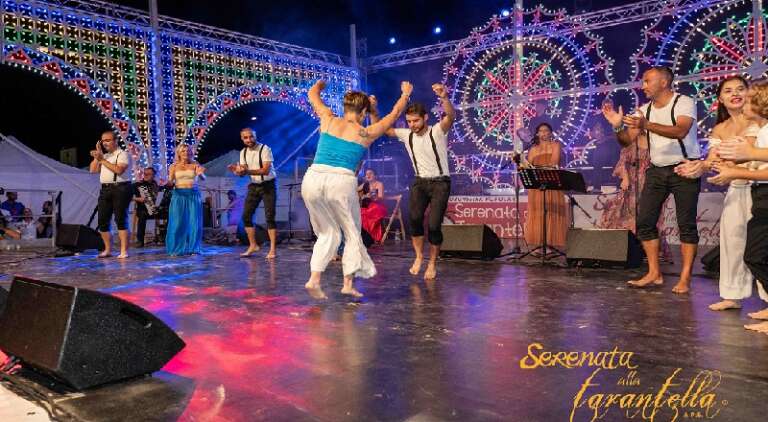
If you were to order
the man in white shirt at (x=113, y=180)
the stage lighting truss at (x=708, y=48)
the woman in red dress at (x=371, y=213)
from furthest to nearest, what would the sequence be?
Result: 1. the stage lighting truss at (x=708, y=48)
2. the woman in red dress at (x=371, y=213)
3. the man in white shirt at (x=113, y=180)

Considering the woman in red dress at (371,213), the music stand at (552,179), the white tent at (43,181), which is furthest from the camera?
the white tent at (43,181)

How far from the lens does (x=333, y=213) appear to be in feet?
14.9

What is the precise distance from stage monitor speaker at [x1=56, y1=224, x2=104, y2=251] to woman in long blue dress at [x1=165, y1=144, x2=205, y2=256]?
1873 millimetres

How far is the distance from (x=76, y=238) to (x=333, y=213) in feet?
23.2

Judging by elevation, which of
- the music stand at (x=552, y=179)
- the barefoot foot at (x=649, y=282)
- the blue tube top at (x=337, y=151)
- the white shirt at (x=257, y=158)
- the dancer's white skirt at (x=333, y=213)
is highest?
the white shirt at (x=257, y=158)

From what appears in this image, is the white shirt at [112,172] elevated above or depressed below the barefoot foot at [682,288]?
above

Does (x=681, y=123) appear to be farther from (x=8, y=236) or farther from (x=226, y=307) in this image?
(x=8, y=236)

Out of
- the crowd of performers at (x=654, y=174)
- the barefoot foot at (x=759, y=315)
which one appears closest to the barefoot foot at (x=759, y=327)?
the crowd of performers at (x=654, y=174)

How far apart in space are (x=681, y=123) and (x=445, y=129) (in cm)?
214

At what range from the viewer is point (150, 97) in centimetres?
1170

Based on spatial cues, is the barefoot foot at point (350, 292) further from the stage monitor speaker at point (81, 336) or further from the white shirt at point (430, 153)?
the stage monitor speaker at point (81, 336)

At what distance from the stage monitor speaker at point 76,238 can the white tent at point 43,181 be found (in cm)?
181

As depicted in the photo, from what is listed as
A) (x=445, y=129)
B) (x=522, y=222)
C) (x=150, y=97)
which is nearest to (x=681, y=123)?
(x=445, y=129)

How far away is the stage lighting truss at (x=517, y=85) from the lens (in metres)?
12.6
